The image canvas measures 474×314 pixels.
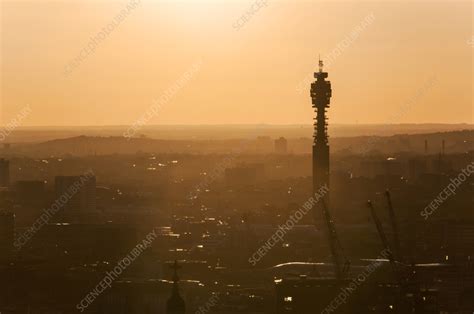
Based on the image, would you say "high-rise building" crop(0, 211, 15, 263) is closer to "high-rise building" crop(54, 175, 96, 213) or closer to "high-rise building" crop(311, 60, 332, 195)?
"high-rise building" crop(311, 60, 332, 195)

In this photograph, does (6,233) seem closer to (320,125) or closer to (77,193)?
(320,125)

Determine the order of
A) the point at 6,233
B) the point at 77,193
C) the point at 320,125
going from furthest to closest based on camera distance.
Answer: the point at 77,193, the point at 320,125, the point at 6,233

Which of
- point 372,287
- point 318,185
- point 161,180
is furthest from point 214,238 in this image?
point 161,180

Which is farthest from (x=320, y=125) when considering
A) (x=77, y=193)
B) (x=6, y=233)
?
(x=77, y=193)

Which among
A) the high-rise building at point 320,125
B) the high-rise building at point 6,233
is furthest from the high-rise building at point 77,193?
the high-rise building at point 6,233

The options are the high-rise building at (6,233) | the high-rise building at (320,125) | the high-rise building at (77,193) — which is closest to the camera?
the high-rise building at (6,233)

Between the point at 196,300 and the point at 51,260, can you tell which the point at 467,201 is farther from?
the point at 196,300

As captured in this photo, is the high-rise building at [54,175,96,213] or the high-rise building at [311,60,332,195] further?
the high-rise building at [54,175,96,213]

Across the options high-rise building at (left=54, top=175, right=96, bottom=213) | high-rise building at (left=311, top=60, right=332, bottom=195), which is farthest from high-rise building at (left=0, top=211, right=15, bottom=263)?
high-rise building at (left=54, top=175, right=96, bottom=213)

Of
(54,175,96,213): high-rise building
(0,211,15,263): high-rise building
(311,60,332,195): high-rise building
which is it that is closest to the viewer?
(0,211,15,263): high-rise building

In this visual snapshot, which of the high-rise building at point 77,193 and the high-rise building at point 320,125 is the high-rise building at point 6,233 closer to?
the high-rise building at point 320,125
